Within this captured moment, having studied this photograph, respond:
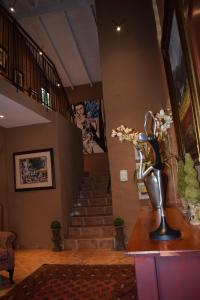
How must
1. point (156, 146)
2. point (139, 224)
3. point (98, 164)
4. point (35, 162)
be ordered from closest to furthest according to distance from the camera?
point (156, 146)
point (139, 224)
point (35, 162)
point (98, 164)

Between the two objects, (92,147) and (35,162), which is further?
(92,147)

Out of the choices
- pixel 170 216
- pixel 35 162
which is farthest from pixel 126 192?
pixel 170 216

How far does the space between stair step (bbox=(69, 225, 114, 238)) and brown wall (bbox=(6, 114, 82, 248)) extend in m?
0.25

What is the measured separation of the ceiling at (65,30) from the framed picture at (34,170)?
3.45 m

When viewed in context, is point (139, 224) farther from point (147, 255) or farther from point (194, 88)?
point (194, 88)

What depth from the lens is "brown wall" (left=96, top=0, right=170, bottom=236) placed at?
471cm

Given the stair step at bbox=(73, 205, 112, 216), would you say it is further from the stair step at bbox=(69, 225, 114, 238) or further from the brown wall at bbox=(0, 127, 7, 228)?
the brown wall at bbox=(0, 127, 7, 228)

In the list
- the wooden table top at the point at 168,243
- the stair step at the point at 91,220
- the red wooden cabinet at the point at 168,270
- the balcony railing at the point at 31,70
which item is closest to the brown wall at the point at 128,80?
the stair step at the point at 91,220

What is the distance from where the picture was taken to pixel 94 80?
9.46m

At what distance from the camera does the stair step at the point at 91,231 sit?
5.34m

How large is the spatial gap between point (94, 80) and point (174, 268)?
883 centimetres

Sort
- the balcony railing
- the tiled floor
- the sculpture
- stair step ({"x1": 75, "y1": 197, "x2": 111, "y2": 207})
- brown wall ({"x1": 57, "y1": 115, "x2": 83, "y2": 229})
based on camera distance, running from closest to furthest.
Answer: the sculpture, the tiled floor, brown wall ({"x1": 57, "y1": 115, "x2": 83, "y2": 229}), the balcony railing, stair step ({"x1": 75, "y1": 197, "x2": 111, "y2": 207})

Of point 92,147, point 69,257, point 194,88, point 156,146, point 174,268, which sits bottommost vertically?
point 69,257

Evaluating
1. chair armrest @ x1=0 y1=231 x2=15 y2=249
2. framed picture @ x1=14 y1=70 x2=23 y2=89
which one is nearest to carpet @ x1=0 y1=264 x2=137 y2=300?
chair armrest @ x1=0 y1=231 x2=15 y2=249
